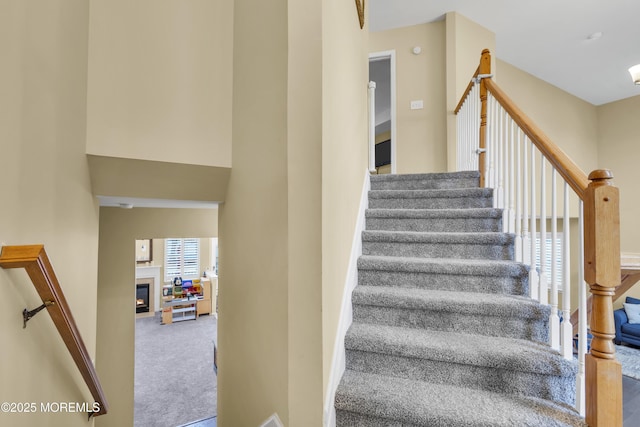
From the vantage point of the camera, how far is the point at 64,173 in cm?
128

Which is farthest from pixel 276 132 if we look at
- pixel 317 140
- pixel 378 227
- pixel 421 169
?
pixel 421 169

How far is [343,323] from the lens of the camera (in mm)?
1510

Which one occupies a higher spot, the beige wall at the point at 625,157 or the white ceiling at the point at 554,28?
the white ceiling at the point at 554,28

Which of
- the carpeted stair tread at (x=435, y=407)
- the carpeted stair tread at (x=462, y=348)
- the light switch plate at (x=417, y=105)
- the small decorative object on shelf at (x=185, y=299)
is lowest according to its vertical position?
the small decorative object on shelf at (x=185, y=299)

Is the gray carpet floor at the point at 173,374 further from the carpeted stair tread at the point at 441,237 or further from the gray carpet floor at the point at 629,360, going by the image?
the gray carpet floor at the point at 629,360

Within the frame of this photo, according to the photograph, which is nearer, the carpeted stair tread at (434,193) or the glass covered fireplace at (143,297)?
the carpeted stair tread at (434,193)

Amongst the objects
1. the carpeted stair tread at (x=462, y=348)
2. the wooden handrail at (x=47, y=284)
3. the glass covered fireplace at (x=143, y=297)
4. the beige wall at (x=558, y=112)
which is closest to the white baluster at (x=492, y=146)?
the carpeted stair tread at (x=462, y=348)

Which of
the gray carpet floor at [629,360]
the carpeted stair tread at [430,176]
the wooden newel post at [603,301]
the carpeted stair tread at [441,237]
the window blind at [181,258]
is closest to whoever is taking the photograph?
the wooden newel post at [603,301]

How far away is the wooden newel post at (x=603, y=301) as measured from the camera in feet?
3.41

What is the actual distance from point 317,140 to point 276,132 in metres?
0.23

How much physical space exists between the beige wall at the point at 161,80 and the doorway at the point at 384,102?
2636mm

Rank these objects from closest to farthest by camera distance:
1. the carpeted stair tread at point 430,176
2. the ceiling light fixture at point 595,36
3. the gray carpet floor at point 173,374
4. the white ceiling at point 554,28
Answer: the carpeted stair tread at point 430,176
the white ceiling at point 554,28
the ceiling light fixture at point 595,36
the gray carpet floor at point 173,374

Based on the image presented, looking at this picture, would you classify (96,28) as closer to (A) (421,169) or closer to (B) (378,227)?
(B) (378,227)

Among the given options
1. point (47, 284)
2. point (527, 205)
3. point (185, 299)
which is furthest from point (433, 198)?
point (185, 299)
